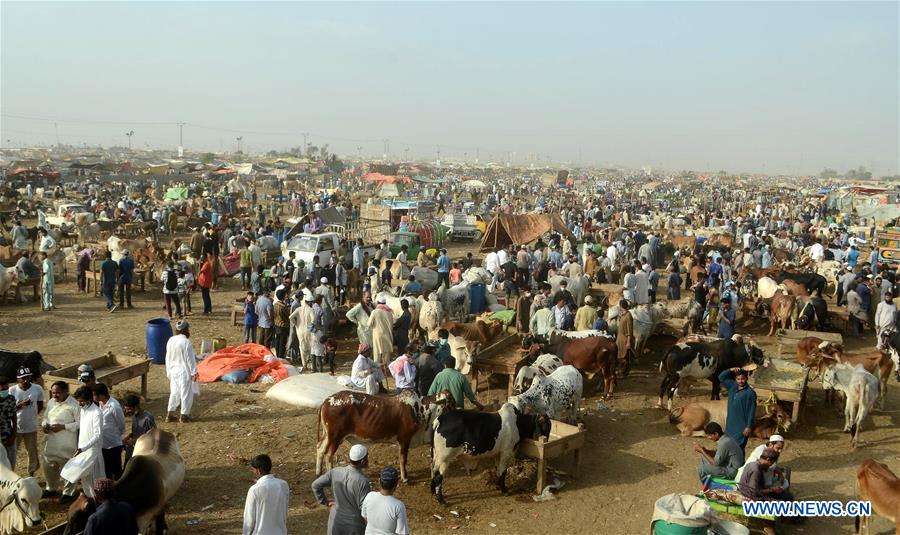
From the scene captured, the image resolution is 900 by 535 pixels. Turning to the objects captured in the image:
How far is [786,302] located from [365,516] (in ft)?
44.6

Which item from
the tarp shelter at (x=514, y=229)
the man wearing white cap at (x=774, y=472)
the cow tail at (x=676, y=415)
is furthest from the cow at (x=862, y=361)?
the tarp shelter at (x=514, y=229)

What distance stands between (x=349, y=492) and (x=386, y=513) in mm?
556

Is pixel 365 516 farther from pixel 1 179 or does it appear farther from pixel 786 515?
pixel 1 179

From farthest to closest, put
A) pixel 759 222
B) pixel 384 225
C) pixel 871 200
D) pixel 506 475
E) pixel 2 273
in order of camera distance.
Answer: pixel 871 200, pixel 759 222, pixel 384 225, pixel 2 273, pixel 506 475

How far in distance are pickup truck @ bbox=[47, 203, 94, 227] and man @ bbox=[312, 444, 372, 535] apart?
27168 millimetres

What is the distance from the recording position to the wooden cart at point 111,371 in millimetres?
9852

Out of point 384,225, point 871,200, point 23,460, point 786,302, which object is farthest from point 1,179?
point 871,200

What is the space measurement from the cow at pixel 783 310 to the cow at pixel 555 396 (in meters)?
8.40

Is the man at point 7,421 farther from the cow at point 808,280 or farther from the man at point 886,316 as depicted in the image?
the cow at point 808,280

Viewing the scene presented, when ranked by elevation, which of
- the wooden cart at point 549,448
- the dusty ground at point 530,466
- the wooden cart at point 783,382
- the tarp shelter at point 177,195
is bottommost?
the dusty ground at point 530,466

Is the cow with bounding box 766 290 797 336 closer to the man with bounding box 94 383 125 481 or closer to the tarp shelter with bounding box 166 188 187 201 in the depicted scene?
the man with bounding box 94 383 125 481

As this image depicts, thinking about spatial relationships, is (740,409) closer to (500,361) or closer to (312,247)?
(500,361)

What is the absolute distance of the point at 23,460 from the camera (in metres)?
8.87

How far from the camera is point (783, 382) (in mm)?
10961
